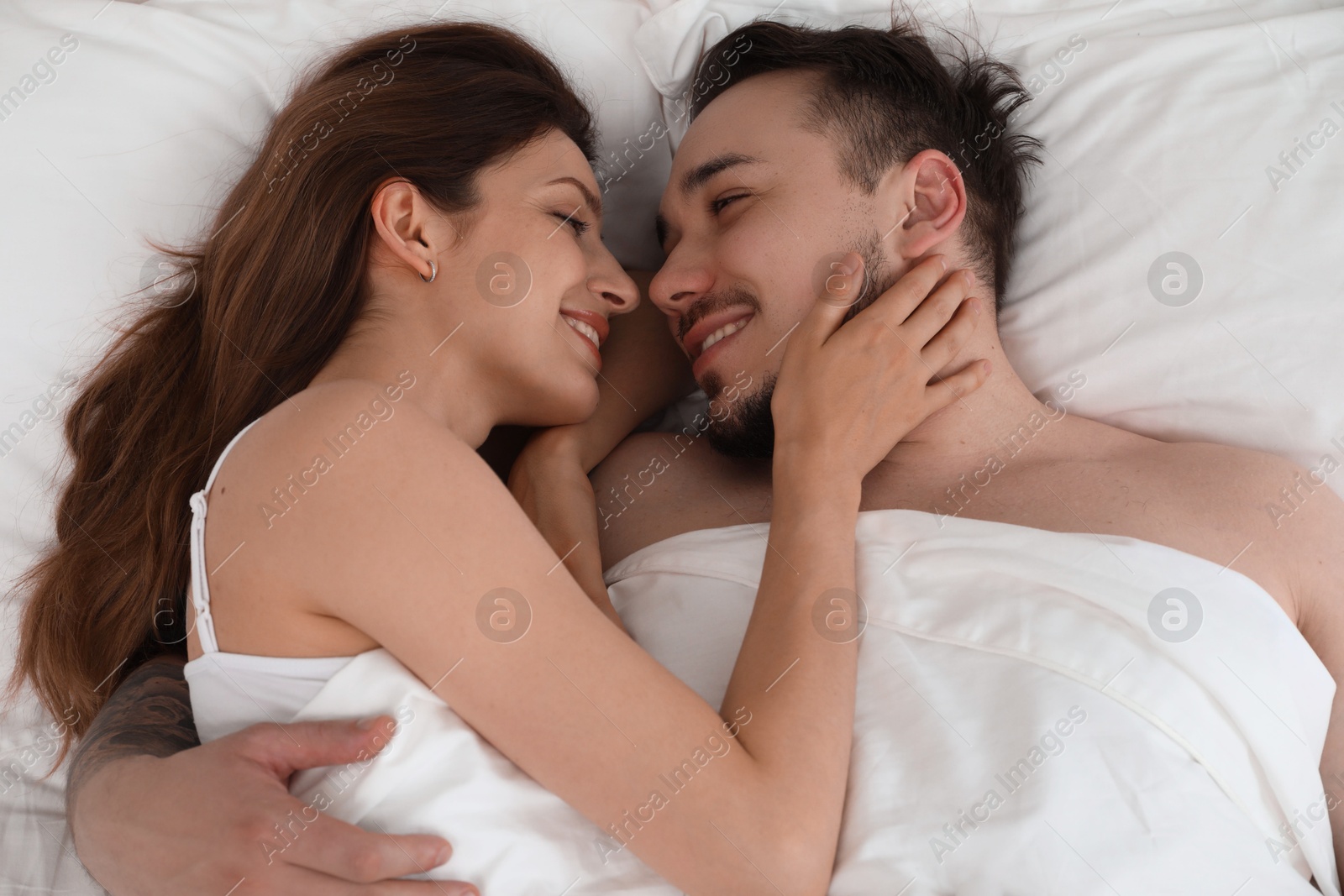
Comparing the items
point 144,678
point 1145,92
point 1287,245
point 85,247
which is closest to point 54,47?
point 85,247

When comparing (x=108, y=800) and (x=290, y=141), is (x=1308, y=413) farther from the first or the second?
(x=108, y=800)

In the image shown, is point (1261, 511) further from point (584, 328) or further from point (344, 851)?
point (344, 851)

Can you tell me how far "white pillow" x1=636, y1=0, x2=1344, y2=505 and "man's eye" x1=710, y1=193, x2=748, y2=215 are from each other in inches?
24.1

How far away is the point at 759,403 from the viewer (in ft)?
5.72

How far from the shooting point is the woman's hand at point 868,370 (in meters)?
1.52

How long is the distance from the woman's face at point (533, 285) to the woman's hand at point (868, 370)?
1.21 feet

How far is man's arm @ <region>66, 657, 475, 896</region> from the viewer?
109cm

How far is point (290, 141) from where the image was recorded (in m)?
1.65

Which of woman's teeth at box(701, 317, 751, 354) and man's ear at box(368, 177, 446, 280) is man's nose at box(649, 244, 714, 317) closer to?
woman's teeth at box(701, 317, 751, 354)

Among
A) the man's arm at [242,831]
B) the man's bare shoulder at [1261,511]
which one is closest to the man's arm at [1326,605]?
the man's bare shoulder at [1261,511]

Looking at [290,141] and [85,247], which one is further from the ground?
[290,141]

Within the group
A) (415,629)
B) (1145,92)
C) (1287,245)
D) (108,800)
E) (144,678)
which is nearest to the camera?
(415,629)

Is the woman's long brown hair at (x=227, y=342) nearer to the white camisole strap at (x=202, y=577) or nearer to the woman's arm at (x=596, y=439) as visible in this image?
the white camisole strap at (x=202, y=577)

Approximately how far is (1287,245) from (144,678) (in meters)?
2.10
